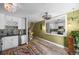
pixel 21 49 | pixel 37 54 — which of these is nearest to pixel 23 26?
pixel 21 49

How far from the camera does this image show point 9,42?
2.23m

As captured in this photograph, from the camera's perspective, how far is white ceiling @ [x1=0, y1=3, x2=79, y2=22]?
2.22m

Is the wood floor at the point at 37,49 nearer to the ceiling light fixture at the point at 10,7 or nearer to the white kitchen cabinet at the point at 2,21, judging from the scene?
the white kitchen cabinet at the point at 2,21

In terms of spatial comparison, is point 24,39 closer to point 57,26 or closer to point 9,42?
point 9,42

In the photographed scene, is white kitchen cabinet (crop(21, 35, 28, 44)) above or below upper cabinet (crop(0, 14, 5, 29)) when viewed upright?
below

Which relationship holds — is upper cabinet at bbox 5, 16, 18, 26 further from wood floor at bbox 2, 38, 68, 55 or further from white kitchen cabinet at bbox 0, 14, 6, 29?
wood floor at bbox 2, 38, 68, 55

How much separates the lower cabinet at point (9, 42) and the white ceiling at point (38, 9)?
39 cm

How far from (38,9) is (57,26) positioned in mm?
410

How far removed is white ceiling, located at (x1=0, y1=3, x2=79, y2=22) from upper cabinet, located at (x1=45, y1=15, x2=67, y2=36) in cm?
10

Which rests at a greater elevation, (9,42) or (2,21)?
(2,21)

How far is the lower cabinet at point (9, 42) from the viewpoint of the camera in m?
2.21

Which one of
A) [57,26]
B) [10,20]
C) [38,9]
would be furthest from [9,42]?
[57,26]

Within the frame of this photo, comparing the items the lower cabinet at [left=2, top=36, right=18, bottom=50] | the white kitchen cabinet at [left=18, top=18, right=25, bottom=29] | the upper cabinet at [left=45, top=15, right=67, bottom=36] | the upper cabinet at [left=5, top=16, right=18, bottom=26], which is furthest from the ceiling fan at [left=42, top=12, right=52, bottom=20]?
the lower cabinet at [left=2, top=36, right=18, bottom=50]

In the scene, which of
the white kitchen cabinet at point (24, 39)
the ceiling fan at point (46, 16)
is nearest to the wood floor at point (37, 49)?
the white kitchen cabinet at point (24, 39)
